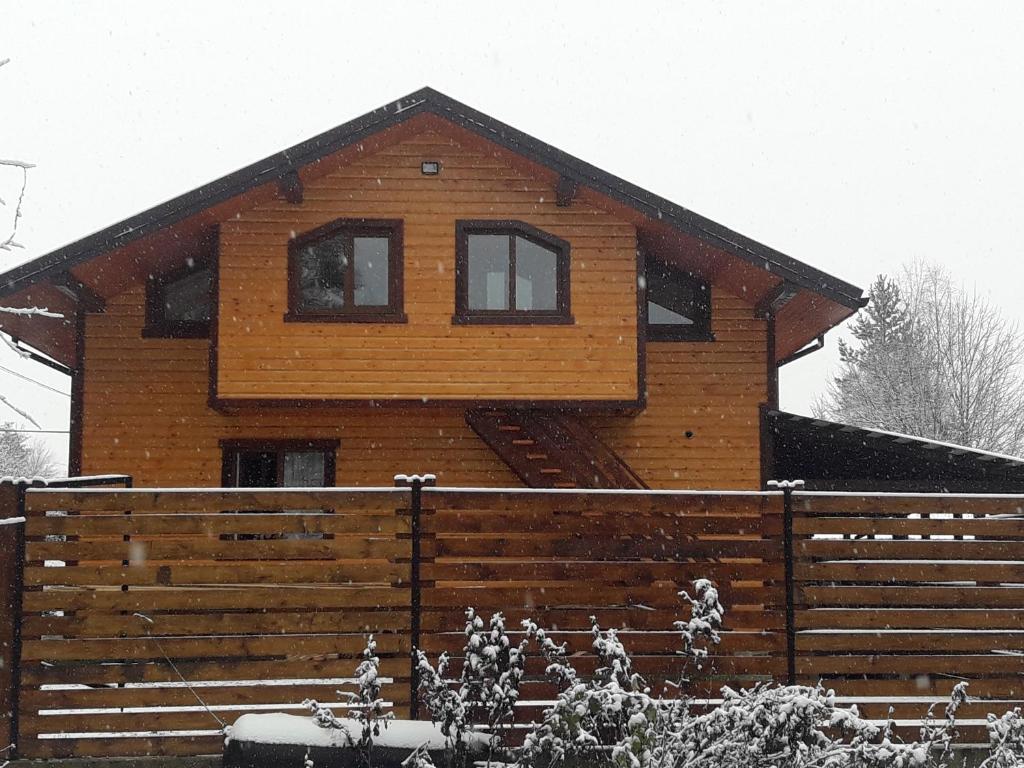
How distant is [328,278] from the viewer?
39.0 feet

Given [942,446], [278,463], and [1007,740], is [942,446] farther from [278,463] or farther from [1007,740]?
[278,463]

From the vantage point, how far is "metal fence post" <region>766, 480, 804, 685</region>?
6273 millimetres

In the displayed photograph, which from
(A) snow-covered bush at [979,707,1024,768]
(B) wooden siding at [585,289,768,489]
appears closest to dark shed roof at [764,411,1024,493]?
(B) wooden siding at [585,289,768,489]

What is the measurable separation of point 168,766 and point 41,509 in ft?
6.22

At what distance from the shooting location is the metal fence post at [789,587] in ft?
20.6

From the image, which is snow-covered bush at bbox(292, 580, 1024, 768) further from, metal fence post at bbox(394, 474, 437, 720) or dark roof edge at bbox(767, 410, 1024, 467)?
dark roof edge at bbox(767, 410, 1024, 467)

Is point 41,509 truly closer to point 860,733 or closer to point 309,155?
point 860,733

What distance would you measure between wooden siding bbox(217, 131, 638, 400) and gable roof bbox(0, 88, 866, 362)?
47cm

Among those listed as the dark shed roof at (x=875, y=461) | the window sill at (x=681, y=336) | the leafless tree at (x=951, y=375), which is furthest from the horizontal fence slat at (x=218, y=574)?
the leafless tree at (x=951, y=375)

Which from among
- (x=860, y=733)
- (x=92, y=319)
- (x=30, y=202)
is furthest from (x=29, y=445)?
(x=860, y=733)

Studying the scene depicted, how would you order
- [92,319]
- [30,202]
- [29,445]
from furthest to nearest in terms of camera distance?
1. [29,445]
2. [92,319]
3. [30,202]

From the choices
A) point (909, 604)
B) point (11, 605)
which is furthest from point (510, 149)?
point (11, 605)

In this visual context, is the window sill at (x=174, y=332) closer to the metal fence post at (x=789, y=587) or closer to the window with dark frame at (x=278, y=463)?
the window with dark frame at (x=278, y=463)

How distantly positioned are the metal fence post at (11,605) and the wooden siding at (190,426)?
6.31 m
